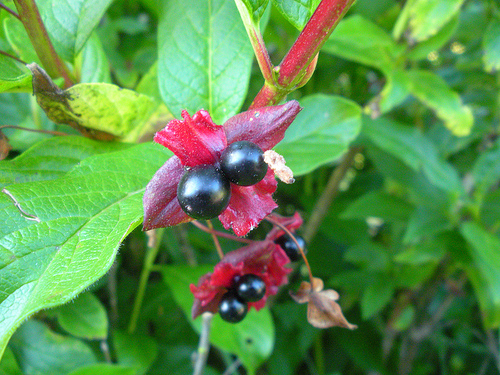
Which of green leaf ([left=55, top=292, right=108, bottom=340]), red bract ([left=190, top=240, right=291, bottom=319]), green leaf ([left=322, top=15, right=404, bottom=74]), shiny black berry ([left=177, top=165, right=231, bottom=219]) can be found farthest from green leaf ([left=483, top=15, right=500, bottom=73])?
green leaf ([left=55, top=292, right=108, bottom=340])

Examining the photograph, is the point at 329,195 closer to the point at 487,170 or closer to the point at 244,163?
the point at 487,170

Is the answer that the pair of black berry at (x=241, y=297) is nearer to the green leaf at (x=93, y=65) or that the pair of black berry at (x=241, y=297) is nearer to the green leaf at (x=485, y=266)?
the green leaf at (x=93, y=65)

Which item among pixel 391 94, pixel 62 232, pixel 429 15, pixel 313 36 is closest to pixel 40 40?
pixel 62 232

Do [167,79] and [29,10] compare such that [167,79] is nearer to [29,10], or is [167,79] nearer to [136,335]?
[29,10]

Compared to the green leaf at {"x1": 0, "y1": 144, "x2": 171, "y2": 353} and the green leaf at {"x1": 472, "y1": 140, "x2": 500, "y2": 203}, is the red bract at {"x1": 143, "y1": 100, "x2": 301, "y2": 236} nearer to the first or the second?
the green leaf at {"x1": 0, "y1": 144, "x2": 171, "y2": 353}

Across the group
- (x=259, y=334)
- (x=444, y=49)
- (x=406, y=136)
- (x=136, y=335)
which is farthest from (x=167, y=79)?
(x=444, y=49)

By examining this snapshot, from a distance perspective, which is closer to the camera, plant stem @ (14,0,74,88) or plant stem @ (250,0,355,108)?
plant stem @ (250,0,355,108)
